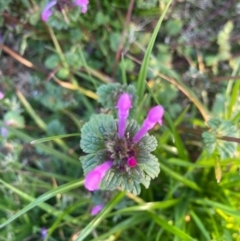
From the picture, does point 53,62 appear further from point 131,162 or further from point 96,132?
point 131,162

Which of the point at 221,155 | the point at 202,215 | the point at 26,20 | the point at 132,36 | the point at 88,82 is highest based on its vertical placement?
the point at 26,20

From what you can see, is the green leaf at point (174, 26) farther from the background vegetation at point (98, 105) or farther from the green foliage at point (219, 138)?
the green foliage at point (219, 138)

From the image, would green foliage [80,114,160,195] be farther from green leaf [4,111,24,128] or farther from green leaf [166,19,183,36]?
green leaf [166,19,183,36]

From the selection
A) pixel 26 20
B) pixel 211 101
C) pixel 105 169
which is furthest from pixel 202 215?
pixel 26 20

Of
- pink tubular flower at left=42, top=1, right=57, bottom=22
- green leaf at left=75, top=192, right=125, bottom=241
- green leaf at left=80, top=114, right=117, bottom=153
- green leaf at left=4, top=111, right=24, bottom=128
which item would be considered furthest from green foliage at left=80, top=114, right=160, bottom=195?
green leaf at left=4, top=111, right=24, bottom=128

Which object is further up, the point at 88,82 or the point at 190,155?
the point at 88,82

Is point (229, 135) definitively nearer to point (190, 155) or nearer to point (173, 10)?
point (190, 155)
